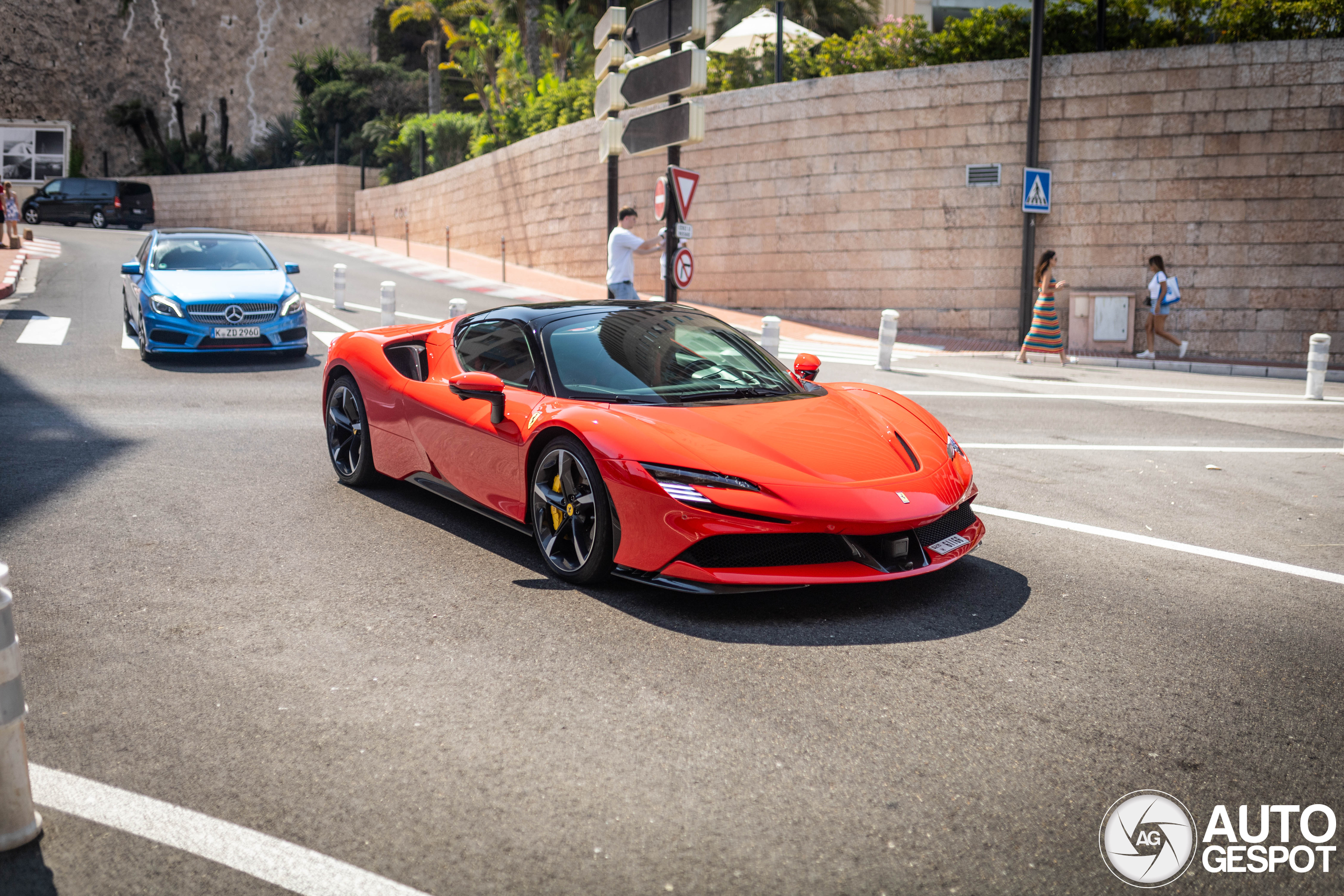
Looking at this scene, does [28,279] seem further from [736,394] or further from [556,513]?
[736,394]

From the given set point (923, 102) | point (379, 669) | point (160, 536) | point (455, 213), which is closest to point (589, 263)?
point (923, 102)

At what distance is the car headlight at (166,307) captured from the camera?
1202 centimetres

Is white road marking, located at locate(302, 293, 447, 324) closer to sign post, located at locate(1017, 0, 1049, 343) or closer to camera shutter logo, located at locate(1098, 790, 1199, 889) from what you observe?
sign post, located at locate(1017, 0, 1049, 343)

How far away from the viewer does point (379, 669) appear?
12.6ft

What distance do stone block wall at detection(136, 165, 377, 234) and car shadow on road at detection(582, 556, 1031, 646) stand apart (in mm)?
51469

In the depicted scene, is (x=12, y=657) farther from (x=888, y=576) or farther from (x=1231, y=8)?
(x=1231, y=8)

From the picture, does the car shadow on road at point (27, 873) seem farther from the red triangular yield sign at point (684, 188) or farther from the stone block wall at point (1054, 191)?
the stone block wall at point (1054, 191)

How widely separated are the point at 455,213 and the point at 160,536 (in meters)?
34.5

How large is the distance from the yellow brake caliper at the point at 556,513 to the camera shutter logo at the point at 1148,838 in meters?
2.60

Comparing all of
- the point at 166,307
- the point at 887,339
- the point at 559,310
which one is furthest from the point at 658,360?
the point at 887,339

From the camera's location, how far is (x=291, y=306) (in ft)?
41.4

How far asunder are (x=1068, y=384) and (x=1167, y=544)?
8.37 m

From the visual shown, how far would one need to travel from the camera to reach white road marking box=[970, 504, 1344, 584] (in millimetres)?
5113

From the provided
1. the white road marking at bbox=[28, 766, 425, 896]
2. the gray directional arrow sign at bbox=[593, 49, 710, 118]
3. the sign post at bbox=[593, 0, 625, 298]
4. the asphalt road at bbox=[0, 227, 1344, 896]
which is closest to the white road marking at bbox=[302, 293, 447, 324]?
the sign post at bbox=[593, 0, 625, 298]
